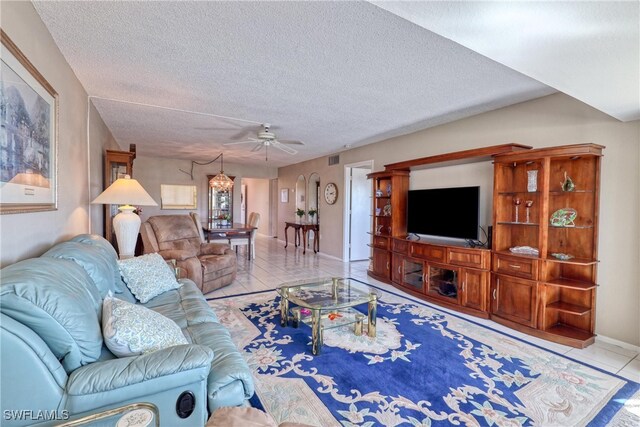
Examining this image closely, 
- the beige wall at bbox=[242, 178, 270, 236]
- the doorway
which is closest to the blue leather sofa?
the doorway

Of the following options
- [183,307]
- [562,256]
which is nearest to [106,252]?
[183,307]

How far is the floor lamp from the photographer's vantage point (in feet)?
9.82

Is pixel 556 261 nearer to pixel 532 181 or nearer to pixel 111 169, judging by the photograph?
pixel 532 181

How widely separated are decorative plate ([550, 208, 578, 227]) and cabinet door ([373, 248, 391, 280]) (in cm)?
228

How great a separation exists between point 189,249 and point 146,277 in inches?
79.8

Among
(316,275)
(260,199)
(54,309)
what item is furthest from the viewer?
(260,199)

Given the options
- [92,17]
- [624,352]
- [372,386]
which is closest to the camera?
[92,17]

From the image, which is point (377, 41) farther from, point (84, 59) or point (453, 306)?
point (453, 306)

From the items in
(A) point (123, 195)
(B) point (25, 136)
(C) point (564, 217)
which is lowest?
(C) point (564, 217)

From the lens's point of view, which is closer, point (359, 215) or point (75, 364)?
point (75, 364)

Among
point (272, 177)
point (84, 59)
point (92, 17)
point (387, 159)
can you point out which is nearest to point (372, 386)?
point (92, 17)

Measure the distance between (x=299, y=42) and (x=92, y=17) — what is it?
4.36 feet

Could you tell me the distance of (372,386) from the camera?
2.10 m

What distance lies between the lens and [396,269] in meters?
4.61
